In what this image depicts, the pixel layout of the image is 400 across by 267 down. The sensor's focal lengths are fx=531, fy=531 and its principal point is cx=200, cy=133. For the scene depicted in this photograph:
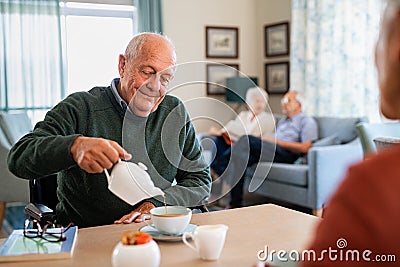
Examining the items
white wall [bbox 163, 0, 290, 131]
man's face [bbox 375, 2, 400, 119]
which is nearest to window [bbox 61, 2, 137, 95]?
white wall [bbox 163, 0, 290, 131]

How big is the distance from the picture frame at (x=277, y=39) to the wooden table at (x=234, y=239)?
4.46 metres

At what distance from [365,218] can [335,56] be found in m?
4.82

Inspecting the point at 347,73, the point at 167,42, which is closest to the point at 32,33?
the point at 347,73

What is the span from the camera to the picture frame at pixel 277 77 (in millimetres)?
5922

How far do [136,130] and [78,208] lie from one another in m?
0.34

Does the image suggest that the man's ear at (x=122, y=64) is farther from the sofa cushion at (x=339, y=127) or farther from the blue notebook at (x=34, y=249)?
the sofa cushion at (x=339, y=127)

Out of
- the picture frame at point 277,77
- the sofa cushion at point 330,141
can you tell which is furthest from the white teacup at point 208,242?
the picture frame at point 277,77

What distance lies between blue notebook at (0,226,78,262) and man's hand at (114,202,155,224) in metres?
0.24

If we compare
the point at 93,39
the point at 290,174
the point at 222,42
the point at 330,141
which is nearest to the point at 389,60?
the point at 290,174

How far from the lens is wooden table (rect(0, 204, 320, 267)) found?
117cm

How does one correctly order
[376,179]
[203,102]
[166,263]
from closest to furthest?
[376,179] → [166,263] → [203,102]

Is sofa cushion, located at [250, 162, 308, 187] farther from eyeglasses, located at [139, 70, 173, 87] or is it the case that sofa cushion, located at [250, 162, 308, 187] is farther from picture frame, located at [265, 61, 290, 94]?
eyeglasses, located at [139, 70, 173, 87]

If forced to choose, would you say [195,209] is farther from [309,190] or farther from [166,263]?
[309,190]

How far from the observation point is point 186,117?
1713 millimetres
